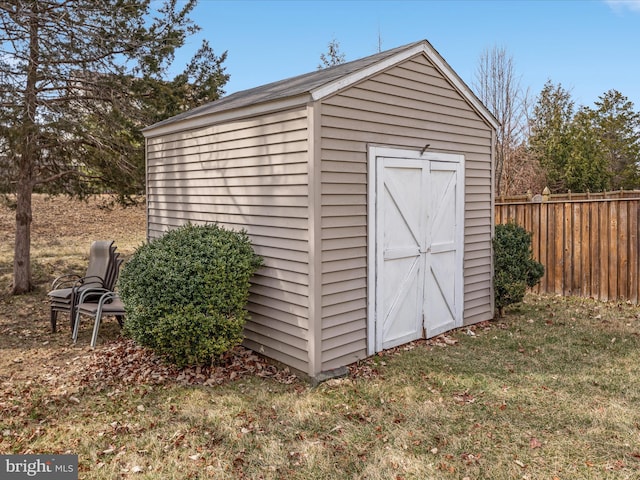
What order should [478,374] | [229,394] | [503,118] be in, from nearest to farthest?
[229,394] < [478,374] < [503,118]

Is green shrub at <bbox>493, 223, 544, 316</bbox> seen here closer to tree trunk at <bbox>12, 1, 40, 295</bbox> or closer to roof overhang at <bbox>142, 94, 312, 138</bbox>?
roof overhang at <bbox>142, 94, 312, 138</bbox>

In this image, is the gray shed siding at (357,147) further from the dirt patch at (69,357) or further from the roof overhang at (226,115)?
the dirt patch at (69,357)

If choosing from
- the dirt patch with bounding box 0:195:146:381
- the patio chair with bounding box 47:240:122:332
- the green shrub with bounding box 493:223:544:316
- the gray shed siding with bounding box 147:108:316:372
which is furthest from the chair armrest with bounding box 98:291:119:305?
the green shrub with bounding box 493:223:544:316

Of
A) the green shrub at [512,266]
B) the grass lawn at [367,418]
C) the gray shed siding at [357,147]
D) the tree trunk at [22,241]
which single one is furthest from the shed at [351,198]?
the tree trunk at [22,241]

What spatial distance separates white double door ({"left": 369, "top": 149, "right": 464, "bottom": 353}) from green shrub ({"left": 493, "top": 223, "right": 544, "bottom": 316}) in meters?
0.75

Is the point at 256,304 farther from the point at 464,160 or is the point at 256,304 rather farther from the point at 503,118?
the point at 503,118

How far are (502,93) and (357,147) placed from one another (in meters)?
13.4

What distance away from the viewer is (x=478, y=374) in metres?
4.62

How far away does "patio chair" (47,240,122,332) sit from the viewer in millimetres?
6250

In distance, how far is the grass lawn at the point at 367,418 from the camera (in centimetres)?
308

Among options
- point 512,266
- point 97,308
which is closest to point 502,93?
point 512,266

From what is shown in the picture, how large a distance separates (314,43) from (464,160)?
48.5 ft

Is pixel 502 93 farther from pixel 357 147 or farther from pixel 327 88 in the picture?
pixel 327 88

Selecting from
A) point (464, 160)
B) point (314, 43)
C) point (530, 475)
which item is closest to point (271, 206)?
point (464, 160)
